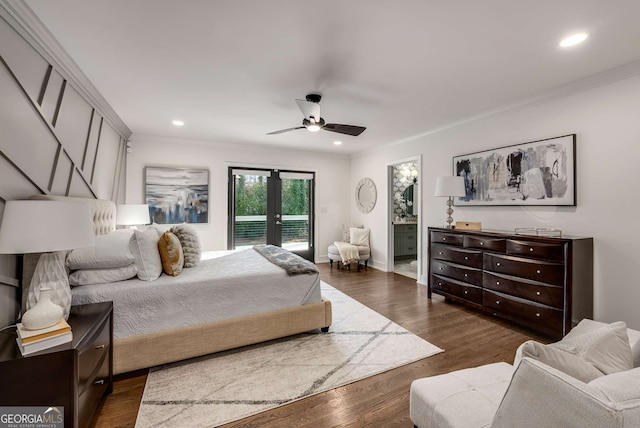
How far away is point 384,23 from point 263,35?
866 millimetres

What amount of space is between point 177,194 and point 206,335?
337 centimetres

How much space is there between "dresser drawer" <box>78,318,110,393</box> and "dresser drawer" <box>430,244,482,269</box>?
3593 millimetres

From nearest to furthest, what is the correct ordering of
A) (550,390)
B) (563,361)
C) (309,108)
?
(550,390)
(563,361)
(309,108)

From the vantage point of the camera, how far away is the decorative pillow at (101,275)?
2.08 m

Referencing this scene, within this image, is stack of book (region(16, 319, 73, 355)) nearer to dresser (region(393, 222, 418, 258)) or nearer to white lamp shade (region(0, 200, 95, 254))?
white lamp shade (region(0, 200, 95, 254))

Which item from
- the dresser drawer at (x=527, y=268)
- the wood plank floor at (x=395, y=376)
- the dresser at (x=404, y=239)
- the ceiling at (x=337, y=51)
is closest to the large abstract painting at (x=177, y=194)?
the ceiling at (x=337, y=51)

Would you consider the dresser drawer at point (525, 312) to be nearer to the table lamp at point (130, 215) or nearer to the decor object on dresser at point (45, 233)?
the decor object on dresser at point (45, 233)

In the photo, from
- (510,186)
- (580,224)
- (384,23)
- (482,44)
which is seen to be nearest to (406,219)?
(510,186)

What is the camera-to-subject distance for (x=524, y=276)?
9.41 feet

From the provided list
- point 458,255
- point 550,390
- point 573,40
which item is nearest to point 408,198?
point 458,255

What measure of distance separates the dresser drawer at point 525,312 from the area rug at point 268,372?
1058 millimetres

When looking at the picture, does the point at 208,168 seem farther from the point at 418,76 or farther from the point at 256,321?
the point at 418,76

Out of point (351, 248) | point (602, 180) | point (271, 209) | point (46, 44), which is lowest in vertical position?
point (351, 248)

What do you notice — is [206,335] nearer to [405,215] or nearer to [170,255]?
[170,255]
